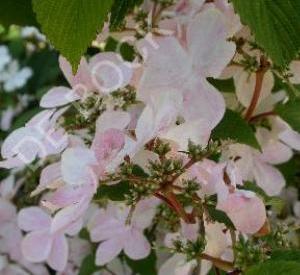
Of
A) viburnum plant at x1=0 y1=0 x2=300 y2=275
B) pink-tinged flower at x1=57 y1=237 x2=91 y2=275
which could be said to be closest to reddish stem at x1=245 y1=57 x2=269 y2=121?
viburnum plant at x1=0 y1=0 x2=300 y2=275

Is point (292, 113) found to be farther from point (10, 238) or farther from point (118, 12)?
point (10, 238)

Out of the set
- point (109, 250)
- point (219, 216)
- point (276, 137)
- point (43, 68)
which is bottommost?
point (43, 68)

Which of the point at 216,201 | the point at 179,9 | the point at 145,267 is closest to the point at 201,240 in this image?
the point at 216,201

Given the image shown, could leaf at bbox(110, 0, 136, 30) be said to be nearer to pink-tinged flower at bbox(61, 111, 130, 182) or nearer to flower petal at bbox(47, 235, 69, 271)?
pink-tinged flower at bbox(61, 111, 130, 182)

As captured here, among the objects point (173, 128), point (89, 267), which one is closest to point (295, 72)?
point (173, 128)

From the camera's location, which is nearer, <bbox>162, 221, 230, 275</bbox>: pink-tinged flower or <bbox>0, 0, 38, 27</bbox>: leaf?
<bbox>162, 221, 230, 275</bbox>: pink-tinged flower

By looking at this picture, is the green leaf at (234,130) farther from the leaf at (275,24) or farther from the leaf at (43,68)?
the leaf at (43,68)
